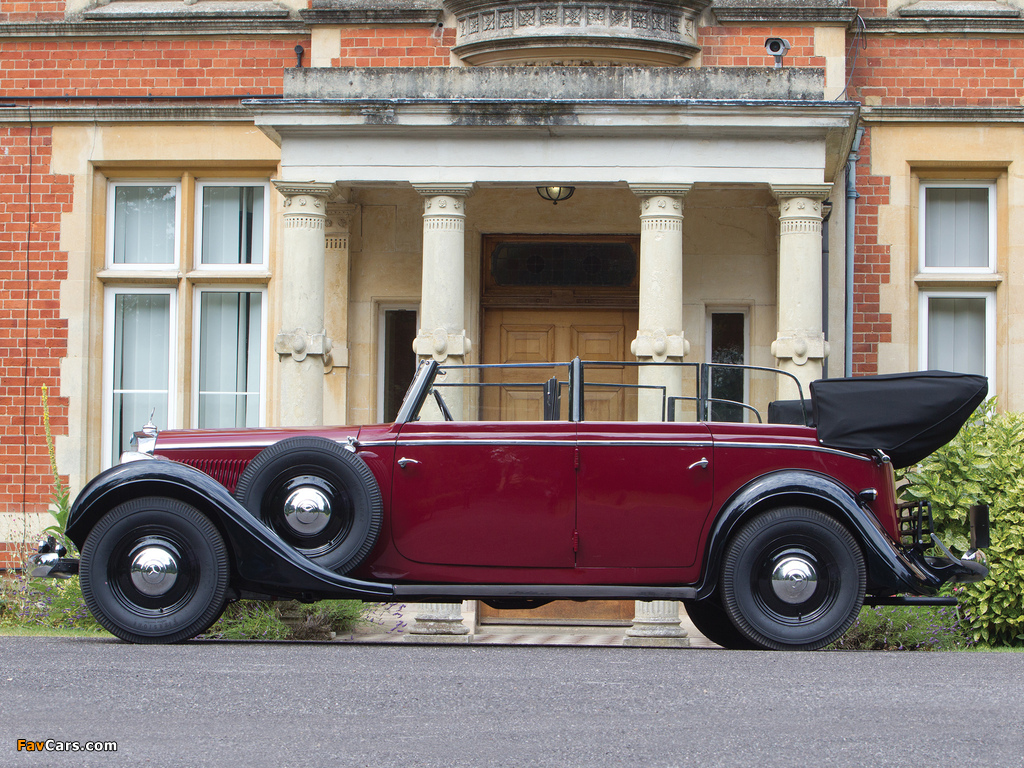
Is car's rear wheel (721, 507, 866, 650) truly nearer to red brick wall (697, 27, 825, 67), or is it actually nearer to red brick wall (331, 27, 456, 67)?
red brick wall (697, 27, 825, 67)

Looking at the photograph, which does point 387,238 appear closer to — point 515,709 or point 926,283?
point 926,283

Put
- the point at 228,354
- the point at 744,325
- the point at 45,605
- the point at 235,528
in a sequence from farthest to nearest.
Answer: the point at 228,354 → the point at 744,325 → the point at 45,605 → the point at 235,528

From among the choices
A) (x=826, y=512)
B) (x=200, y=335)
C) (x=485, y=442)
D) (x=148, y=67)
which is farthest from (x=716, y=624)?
(x=148, y=67)

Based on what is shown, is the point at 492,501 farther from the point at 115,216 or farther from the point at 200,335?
the point at 115,216

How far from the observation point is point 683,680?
4.93 meters

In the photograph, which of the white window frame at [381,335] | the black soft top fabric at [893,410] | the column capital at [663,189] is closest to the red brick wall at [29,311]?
the white window frame at [381,335]

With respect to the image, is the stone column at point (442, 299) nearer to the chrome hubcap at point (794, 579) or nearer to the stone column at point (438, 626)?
the stone column at point (438, 626)

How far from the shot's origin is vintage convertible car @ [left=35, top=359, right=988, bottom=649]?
621 centimetres

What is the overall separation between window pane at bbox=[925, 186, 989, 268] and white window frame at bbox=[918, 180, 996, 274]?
0.03 meters

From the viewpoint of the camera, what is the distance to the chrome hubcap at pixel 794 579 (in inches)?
246

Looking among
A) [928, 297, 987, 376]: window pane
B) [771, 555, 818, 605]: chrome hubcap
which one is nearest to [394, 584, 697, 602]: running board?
[771, 555, 818, 605]: chrome hubcap

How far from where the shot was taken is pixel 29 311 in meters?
12.5

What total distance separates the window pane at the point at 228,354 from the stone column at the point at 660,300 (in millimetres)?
4503

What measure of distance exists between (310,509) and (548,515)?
1.23 metres
